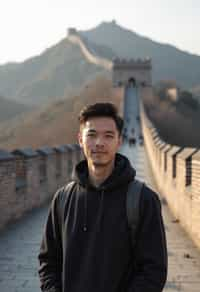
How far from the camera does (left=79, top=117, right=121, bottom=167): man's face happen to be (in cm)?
252

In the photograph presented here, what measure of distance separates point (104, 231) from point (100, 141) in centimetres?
47

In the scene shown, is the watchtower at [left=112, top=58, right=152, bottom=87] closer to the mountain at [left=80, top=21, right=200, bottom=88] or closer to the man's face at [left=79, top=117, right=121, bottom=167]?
the mountain at [left=80, top=21, right=200, bottom=88]

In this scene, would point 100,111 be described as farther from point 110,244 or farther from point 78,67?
point 78,67

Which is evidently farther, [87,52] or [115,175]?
[87,52]

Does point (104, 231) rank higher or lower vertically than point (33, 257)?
higher

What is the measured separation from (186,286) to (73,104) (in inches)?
2613

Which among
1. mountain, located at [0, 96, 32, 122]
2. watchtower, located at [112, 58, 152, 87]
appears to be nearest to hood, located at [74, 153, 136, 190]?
watchtower, located at [112, 58, 152, 87]

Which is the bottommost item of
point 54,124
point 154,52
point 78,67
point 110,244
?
point 110,244

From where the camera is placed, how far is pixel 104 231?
234 cm

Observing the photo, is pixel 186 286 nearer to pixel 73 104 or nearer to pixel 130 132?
pixel 130 132

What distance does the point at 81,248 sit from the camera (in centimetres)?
238

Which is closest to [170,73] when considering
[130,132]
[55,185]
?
[130,132]

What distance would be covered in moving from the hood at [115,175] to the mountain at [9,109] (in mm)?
88376

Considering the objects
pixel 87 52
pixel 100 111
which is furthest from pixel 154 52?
pixel 100 111
